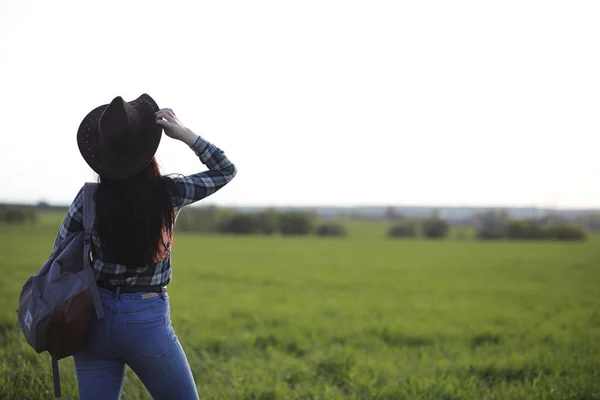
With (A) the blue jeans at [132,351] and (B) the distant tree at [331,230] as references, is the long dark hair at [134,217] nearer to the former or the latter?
(A) the blue jeans at [132,351]

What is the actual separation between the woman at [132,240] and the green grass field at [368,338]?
8.38ft

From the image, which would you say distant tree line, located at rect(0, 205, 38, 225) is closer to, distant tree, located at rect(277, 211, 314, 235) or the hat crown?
distant tree, located at rect(277, 211, 314, 235)

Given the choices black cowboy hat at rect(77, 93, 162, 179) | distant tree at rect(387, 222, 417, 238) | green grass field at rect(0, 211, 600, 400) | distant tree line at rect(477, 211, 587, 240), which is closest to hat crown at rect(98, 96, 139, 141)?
black cowboy hat at rect(77, 93, 162, 179)

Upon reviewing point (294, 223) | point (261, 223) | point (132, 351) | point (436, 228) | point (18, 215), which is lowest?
point (436, 228)

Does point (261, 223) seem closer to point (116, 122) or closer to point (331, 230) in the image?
point (331, 230)

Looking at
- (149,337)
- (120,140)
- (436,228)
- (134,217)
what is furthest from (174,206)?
(436,228)

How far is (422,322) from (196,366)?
18.4 ft

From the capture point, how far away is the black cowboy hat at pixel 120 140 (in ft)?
6.70

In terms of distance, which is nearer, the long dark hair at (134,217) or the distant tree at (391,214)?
the long dark hair at (134,217)

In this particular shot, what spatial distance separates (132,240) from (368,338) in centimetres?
675

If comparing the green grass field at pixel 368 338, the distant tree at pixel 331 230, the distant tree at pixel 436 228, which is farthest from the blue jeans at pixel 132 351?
the distant tree at pixel 436 228

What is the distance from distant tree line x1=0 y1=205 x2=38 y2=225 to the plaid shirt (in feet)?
208

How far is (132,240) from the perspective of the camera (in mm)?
2027

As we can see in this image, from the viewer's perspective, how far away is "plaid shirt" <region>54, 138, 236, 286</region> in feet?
6.89
